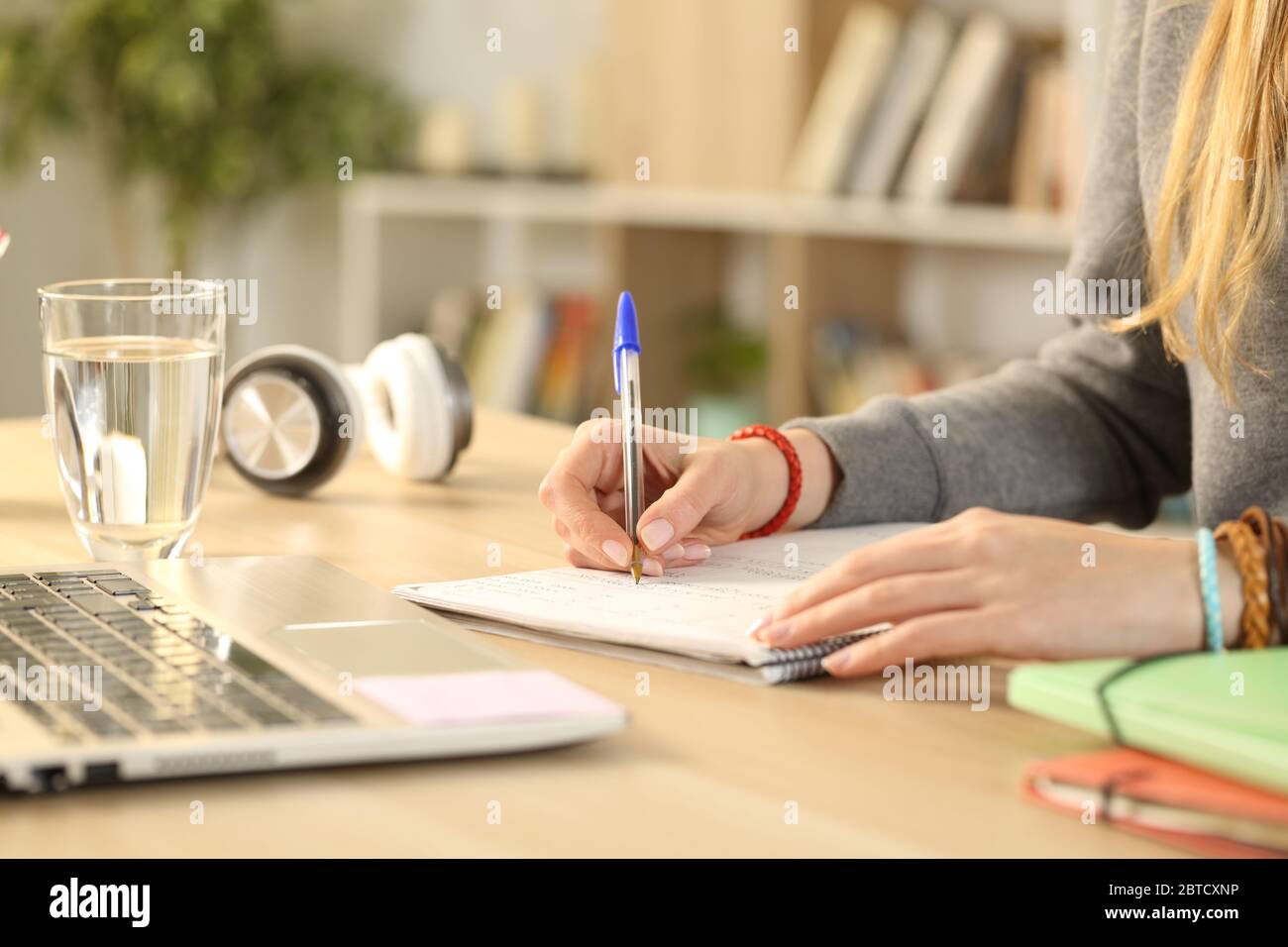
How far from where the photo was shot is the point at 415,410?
3.99 ft

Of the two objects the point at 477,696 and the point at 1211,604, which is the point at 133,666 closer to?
the point at 477,696

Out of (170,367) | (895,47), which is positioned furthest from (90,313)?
(895,47)

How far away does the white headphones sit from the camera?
3.84ft

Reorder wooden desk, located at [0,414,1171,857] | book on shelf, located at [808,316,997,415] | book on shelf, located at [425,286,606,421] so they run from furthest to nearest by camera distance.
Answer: book on shelf, located at [425,286,606,421], book on shelf, located at [808,316,997,415], wooden desk, located at [0,414,1171,857]

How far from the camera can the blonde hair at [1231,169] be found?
949mm

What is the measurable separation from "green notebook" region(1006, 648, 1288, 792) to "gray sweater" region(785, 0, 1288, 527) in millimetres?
375

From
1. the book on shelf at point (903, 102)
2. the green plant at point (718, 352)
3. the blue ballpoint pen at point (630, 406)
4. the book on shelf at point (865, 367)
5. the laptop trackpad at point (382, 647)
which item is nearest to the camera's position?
the laptop trackpad at point (382, 647)

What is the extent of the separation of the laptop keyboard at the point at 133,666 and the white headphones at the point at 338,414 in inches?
14.0

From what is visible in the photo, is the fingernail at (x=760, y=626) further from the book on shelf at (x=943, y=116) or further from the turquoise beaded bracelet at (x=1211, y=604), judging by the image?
the book on shelf at (x=943, y=116)

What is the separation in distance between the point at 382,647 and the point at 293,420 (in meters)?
0.52

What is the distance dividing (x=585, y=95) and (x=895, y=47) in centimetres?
78

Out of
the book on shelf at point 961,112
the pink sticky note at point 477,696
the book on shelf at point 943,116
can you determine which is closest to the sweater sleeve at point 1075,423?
the pink sticky note at point 477,696

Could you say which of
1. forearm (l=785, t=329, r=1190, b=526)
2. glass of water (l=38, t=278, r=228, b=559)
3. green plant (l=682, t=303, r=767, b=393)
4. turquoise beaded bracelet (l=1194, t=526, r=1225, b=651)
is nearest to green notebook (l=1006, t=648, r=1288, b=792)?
turquoise beaded bracelet (l=1194, t=526, r=1225, b=651)

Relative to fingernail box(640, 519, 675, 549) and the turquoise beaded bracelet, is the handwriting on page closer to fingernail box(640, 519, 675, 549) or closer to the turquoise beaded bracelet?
fingernail box(640, 519, 675, 549)
